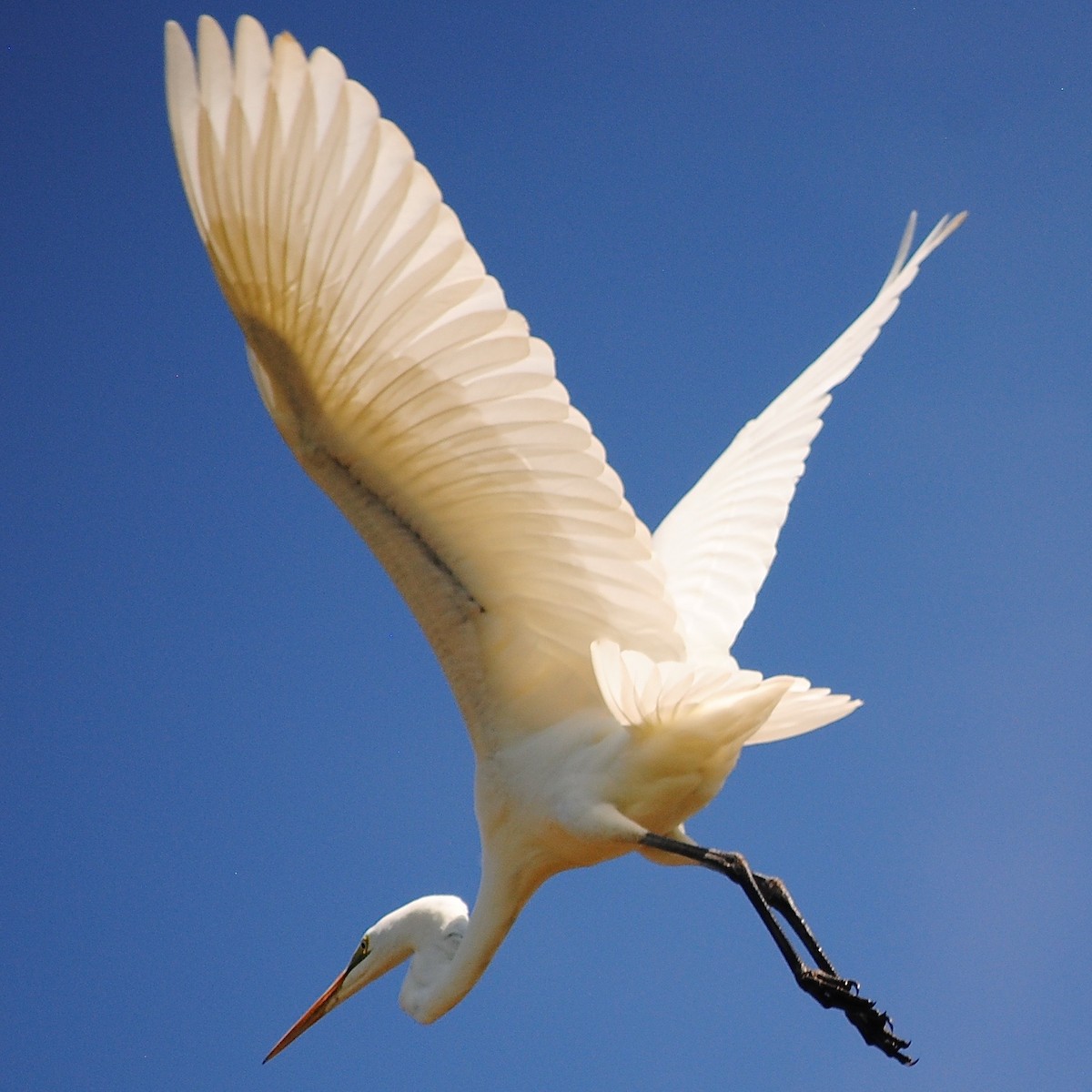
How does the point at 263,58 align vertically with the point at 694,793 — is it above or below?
above

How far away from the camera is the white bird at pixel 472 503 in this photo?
13.5 ft

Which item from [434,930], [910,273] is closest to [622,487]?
[434,930]

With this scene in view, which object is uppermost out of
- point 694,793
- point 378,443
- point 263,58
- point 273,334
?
point 263,58

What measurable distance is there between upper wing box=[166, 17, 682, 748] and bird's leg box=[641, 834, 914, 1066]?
0.62m

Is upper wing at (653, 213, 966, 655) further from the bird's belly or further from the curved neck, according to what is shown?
the curved neck

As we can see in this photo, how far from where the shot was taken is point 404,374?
4391 mm

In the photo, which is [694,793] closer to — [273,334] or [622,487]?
[622,487]

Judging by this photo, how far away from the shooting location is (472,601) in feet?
16.3

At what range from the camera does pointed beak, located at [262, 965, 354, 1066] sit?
6582 mm

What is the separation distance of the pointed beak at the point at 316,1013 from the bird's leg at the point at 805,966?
192 cm

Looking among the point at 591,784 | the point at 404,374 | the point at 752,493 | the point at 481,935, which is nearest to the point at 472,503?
the point at 404,374

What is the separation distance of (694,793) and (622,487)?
3.76ft

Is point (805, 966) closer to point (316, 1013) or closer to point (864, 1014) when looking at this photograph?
point (864, 1014)

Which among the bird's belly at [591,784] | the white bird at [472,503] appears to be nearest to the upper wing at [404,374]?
the white bird at [472,503]
